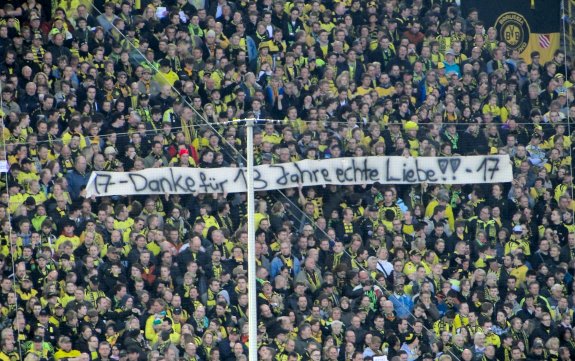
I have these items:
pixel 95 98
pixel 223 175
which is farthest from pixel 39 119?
pixel 223 175

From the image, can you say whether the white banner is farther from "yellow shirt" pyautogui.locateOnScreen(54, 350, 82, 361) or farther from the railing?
the railing

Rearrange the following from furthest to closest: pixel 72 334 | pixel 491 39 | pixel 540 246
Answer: pixel 491 39
pixel 540 246
pixel 72 334

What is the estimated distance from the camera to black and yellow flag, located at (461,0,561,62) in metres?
20.4

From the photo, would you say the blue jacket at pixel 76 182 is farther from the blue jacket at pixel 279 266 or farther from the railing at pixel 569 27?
the railing at pixel 569 27

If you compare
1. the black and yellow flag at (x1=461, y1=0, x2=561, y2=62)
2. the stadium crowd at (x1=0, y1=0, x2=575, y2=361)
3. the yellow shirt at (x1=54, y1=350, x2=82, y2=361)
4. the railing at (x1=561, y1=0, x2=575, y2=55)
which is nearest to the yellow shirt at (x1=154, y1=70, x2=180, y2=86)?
the stadium crowd at (x1=0, y1=0, x2=575, y2=361)

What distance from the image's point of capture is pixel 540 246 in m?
18.0

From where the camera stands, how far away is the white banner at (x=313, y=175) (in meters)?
16.7

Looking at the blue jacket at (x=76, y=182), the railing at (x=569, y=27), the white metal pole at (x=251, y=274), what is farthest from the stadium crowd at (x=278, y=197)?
the white metal pole at (x=251, y=274)

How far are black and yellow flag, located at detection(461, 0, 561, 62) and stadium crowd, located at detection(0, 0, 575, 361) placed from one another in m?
1.02

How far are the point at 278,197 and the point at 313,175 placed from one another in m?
0.48

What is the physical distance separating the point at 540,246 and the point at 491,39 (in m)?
3.05

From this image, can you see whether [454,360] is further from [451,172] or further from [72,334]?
[72,334]

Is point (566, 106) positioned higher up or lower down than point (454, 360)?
higher up

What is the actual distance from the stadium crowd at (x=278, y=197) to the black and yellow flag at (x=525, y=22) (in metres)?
1.02
